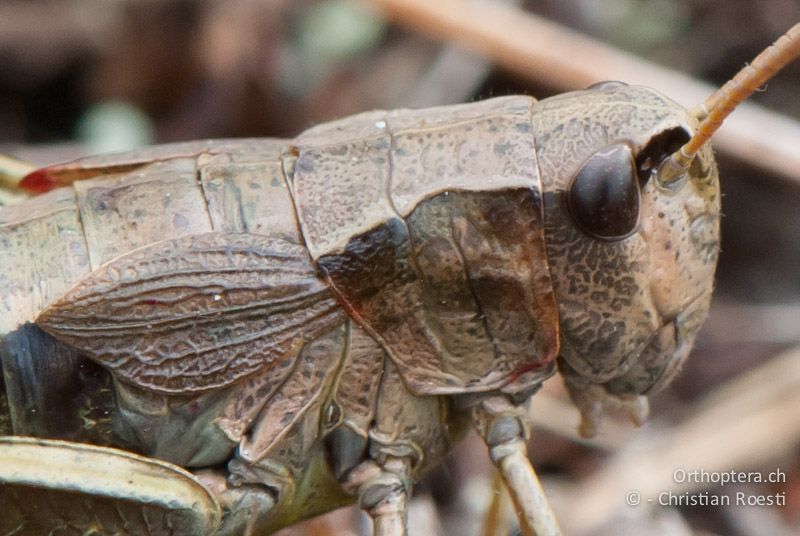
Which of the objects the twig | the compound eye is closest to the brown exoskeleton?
the compound eye

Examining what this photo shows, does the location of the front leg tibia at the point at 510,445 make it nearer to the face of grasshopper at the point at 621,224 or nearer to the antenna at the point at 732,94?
the face of grasshopper at the point at 621,224

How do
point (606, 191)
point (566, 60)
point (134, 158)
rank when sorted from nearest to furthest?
point (606, 191) → point (134, 158) → point (566, 60)

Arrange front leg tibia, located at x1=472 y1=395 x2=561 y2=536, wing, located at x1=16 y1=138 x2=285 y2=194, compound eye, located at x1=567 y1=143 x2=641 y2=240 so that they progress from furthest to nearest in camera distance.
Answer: wing, located at x1=16 y1=138 x2=285 y2=194 < front leg tibia, located at x1=472 y1=395 x2=561 y2=536 < compound eye, located at x1=567 y1=143 x2=641 y2=240

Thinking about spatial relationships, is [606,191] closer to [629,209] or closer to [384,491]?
[629,209]

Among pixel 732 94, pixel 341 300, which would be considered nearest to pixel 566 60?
pixel 732 94

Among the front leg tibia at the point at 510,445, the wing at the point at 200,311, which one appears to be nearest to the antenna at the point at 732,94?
the front leg tibia at the point at 510,445

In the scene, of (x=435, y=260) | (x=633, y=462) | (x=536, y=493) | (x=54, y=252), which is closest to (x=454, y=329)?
(x=435, y=260)

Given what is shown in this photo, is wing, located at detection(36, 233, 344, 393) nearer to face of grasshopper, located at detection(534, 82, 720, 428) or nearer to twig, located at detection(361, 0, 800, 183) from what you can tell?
face of grasshopper, located at detection(534, 82, 720, 428)
